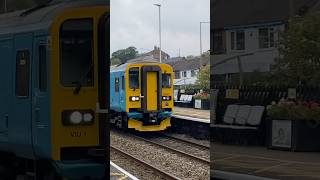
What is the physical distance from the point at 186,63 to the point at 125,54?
1.83 ft

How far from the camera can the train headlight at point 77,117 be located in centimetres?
398

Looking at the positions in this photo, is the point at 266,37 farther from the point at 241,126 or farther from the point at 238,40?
the point at 241,126

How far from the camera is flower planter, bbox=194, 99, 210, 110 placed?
8.64 ft

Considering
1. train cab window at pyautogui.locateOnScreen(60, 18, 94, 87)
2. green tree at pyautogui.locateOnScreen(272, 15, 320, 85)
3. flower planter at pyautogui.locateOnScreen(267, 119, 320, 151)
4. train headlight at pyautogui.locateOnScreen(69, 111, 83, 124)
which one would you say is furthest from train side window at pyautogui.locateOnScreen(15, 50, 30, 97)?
green tree at pyautogui.locateOnScreen(272, 15, 320, 85)

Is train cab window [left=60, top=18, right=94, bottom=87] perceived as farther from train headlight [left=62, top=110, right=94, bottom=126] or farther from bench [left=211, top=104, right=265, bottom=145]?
bench [left=211, top=104, right=265, bottom=145]

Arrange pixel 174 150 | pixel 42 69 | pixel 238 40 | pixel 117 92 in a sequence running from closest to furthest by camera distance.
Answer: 1. pixel 238 40
2. pixel 174 150
3. pixel 117 92
4. pixel 42 69

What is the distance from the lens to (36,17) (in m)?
4.25

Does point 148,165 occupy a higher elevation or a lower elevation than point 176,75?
lower

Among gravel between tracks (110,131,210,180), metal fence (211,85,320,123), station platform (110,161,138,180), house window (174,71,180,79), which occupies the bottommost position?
station platform (110,161,138,180)

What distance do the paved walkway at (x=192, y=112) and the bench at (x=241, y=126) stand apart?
0.09 meters

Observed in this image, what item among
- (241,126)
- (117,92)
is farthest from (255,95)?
(117,92)

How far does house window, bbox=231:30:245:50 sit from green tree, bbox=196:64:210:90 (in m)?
0.18

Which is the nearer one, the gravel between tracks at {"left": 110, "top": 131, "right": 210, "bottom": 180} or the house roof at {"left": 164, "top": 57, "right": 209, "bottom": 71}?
the house roof at {"left": 164, "top": 57, "right": 209, "bottom": 71}

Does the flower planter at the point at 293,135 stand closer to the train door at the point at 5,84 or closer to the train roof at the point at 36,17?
the train roof at the point at 36,17
